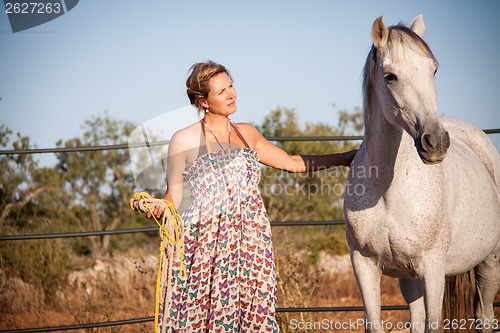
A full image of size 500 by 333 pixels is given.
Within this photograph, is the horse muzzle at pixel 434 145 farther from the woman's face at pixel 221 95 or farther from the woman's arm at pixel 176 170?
the woman's arm at pixel 176 170

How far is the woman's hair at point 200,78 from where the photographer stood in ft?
9.66

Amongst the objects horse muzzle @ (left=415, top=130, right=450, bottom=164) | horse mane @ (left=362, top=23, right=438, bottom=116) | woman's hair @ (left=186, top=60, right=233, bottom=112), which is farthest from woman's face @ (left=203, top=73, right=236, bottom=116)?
horse muzzle @ (left=415, top=130, right=450, bottom=164)

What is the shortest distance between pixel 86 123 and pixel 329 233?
16.7ft

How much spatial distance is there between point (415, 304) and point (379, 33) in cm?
144

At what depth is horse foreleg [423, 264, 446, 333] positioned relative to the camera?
2.66 metres

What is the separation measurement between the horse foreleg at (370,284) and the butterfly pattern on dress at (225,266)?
40cm

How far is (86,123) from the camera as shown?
1177 cm

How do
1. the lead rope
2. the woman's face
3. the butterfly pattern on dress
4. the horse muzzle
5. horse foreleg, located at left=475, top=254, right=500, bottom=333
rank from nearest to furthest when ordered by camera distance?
the horse muzzle < the lead rope < the butterfly pattern on dress < the woman's face < horse foreleg, located at left=475, top=254, right=500, bottom=333

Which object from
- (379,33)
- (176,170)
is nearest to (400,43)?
(379,33)

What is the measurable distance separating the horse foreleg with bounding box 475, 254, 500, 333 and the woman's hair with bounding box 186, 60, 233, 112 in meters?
1.89

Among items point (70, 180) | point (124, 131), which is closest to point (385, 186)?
point (70, 180)

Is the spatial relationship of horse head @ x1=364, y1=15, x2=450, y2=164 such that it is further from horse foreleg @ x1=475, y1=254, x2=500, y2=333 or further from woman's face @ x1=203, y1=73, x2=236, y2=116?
horse foreleg @ x1=475, y1=254, x2=500, y2=333

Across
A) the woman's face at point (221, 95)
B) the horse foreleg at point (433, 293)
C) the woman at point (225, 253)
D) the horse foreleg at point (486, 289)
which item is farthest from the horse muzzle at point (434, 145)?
the horse foreleg at point (486, 289)

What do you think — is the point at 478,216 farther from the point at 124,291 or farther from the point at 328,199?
the point at 328,199
